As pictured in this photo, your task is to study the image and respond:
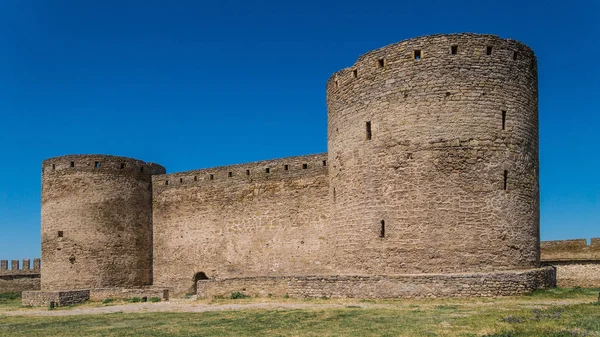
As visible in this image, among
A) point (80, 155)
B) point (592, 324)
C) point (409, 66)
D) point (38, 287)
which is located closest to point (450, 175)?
point (409, 66)

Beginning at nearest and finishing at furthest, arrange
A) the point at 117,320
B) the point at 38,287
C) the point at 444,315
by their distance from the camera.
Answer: the point at 444,315 < the point at 117,320 < the point at 38,287

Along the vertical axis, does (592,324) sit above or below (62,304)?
above

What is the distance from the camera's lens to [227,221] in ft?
74.9

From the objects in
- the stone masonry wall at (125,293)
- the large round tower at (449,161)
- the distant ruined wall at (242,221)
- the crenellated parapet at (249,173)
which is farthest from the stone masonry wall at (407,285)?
the crenellated parapet at (249,173)

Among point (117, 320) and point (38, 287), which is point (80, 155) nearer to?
point (38, 287)

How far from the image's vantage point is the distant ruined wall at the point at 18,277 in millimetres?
29438

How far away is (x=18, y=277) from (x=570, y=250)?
988 inches

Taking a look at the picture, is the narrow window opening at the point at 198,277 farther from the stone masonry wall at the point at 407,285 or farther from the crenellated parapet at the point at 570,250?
the crenellated parapet at the point at 570,250

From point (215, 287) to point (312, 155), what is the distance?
5.78 m

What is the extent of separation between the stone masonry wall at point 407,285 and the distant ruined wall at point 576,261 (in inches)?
215

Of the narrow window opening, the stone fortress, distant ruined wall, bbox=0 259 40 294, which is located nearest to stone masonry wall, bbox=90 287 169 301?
the narrow window opening

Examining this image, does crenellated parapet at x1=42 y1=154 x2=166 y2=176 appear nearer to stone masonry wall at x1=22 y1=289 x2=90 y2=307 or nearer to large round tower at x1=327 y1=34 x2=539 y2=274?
stone masonry wall at x1=22 y1=289 x2=90 y2=307

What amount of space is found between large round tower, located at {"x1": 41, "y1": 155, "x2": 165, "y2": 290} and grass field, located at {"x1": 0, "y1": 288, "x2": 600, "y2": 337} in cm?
774

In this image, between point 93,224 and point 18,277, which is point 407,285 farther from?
point 18,277
